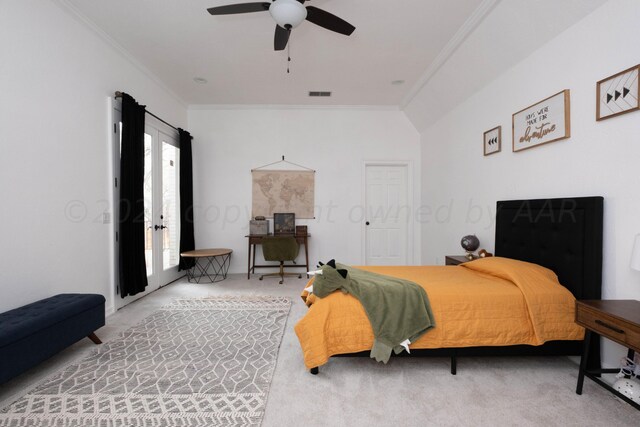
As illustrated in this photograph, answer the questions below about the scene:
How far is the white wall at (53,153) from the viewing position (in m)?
2.07

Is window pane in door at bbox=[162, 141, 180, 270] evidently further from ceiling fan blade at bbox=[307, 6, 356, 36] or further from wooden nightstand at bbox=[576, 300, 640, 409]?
wooden nightstand at bbox=[576, 300, 640, 409]

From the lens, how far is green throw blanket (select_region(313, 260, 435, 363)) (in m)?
1.87

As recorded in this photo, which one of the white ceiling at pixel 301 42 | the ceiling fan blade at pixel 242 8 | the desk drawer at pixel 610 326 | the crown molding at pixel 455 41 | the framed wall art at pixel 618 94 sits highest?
the white ceiling at pixel 301 42

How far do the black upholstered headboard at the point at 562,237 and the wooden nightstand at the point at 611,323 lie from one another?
0.96 feet

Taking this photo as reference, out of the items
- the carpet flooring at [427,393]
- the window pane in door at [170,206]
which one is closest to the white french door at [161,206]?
the window pane in door at [170,206]

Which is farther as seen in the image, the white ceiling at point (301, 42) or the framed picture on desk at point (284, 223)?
the framed picture on desk at point (284, 223)

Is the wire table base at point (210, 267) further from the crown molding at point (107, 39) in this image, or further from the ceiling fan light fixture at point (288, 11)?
the ceiling fan light fixture at point (288, 11)

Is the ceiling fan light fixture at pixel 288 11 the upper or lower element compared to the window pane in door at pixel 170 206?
upper

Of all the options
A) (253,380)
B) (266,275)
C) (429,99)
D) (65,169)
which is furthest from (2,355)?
(429,99)

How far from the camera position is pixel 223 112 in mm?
4969

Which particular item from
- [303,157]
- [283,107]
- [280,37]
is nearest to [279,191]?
[303,157]

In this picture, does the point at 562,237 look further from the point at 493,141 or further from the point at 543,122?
the point at 493,141

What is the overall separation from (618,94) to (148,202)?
15.6 ft

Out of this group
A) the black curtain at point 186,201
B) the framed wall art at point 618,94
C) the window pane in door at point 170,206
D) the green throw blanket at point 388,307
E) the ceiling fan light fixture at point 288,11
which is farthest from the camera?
the black curtain at point 186,201
